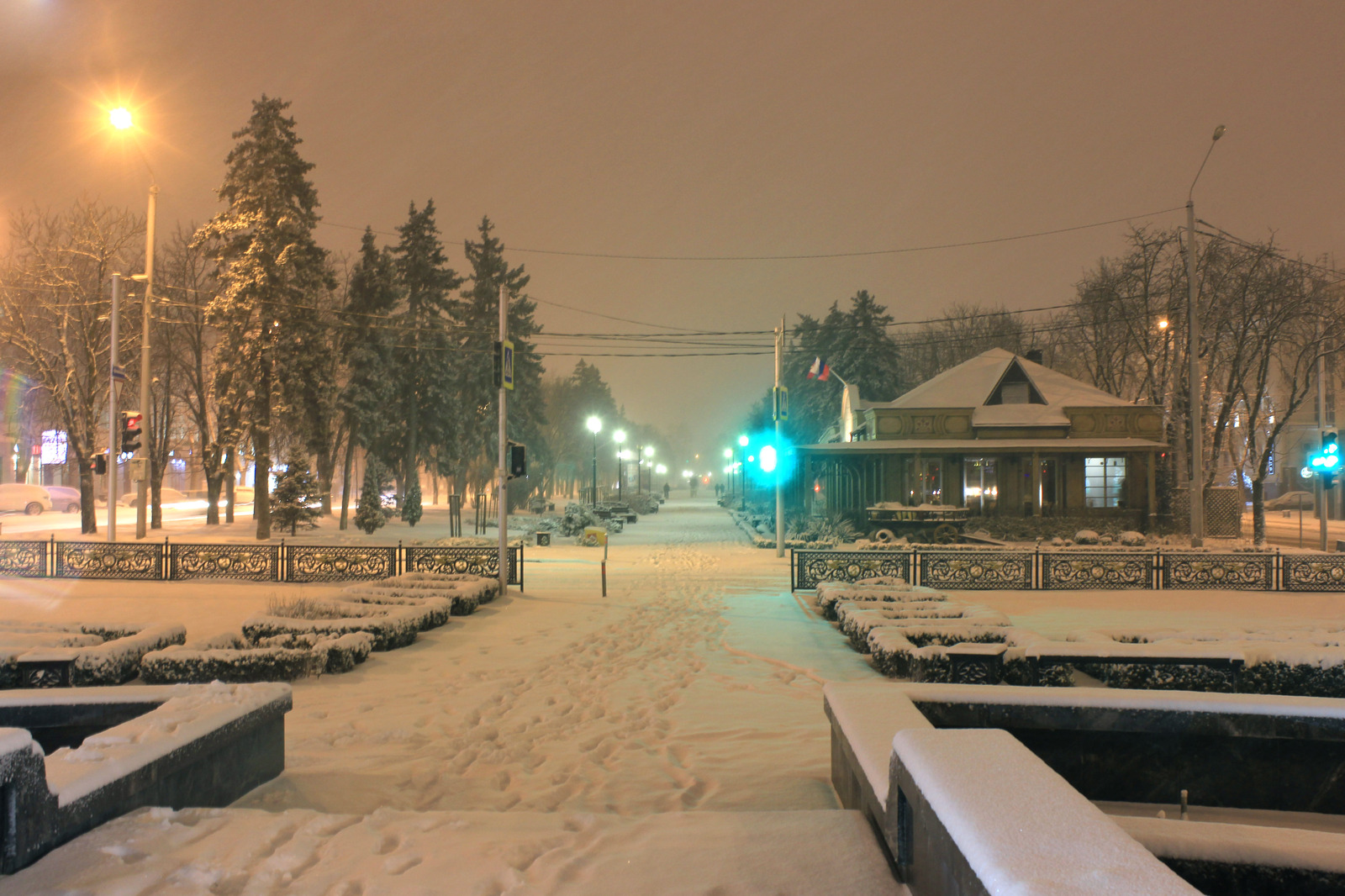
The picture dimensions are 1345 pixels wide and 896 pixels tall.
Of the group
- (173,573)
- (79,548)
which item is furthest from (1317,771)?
(79,548)

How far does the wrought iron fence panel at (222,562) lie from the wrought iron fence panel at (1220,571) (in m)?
21.0

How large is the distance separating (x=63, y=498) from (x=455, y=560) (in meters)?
43.6

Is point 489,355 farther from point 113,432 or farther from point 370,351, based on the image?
point 113,432

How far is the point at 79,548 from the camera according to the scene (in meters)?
19.1

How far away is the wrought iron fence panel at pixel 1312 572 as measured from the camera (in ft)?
56.3

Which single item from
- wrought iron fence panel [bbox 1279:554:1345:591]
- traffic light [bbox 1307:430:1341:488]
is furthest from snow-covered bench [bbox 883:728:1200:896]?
traffic light [bbox 1307:430:1341:488]

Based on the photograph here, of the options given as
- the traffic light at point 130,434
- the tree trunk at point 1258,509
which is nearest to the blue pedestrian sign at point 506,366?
the traffic light at point 130,434

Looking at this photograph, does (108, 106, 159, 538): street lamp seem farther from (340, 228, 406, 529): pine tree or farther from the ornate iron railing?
(340, 228, 406, 529): pine tree

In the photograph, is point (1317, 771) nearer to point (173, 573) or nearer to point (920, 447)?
point (173, 573)

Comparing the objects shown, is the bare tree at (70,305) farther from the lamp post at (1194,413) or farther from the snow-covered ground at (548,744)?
the lamp post at (1194,413)

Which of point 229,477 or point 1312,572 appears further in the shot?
point 229,477

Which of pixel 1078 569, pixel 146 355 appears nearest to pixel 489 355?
pixel 146 355

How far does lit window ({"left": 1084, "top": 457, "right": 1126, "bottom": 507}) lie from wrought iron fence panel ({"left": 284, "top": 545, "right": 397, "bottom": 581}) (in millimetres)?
30165

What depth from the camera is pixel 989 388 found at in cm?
3731
